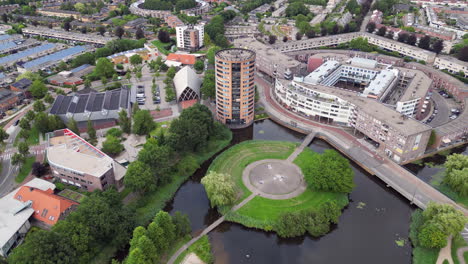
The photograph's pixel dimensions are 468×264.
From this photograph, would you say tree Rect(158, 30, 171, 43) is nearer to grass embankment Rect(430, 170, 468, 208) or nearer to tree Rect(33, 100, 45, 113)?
tree Rect(33, 100, 45, 113)

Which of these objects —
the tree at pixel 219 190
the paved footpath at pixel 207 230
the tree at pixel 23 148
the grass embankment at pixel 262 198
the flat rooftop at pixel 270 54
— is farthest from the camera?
the flat rooftop at pixel 270 54

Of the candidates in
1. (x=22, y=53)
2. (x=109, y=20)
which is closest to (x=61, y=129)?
(x=22, y=53)

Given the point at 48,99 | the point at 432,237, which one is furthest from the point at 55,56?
the point at 432,237

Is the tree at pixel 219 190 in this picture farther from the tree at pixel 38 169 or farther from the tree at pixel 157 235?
the tree at pixel 38 169

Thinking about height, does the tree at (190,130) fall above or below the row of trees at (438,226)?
above

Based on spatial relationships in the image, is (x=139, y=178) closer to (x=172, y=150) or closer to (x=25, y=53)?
(x=172, y=150)

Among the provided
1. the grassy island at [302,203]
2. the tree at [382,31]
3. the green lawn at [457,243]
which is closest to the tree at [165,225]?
the grassy island at [302,203]
